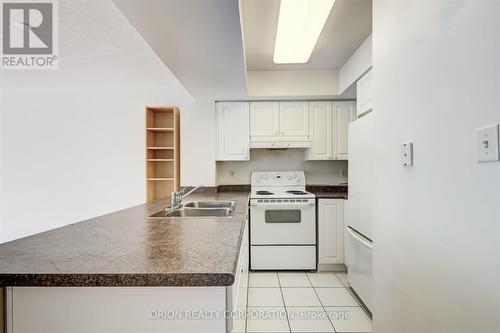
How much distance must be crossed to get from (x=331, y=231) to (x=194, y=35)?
2.45m

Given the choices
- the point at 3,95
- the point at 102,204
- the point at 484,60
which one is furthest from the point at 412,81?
the point at 3,95

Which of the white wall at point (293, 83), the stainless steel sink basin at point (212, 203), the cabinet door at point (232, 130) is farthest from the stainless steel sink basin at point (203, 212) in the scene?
the white wall at point (293, 83)

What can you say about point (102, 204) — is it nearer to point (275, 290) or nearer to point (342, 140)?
point (275, 290)

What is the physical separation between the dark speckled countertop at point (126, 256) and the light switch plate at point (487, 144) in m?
0.82

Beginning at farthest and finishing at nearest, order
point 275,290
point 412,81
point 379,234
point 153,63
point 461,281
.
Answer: point 153,63 < point 275,290 < point 379,234 < point 412,81 < point 461,281

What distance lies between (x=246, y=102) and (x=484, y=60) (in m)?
2.80

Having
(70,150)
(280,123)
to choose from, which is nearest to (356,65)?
(280,123)

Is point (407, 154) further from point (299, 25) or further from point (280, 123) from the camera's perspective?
point (280, 123)

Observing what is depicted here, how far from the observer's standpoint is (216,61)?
7.16 ft

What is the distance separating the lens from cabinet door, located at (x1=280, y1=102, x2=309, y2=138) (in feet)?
11.4

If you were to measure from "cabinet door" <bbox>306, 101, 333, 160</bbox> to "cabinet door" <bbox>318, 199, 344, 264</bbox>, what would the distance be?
2.13 feet

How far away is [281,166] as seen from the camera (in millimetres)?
3795

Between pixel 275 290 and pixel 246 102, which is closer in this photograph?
pixel 275 290

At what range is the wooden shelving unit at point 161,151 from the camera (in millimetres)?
3512
